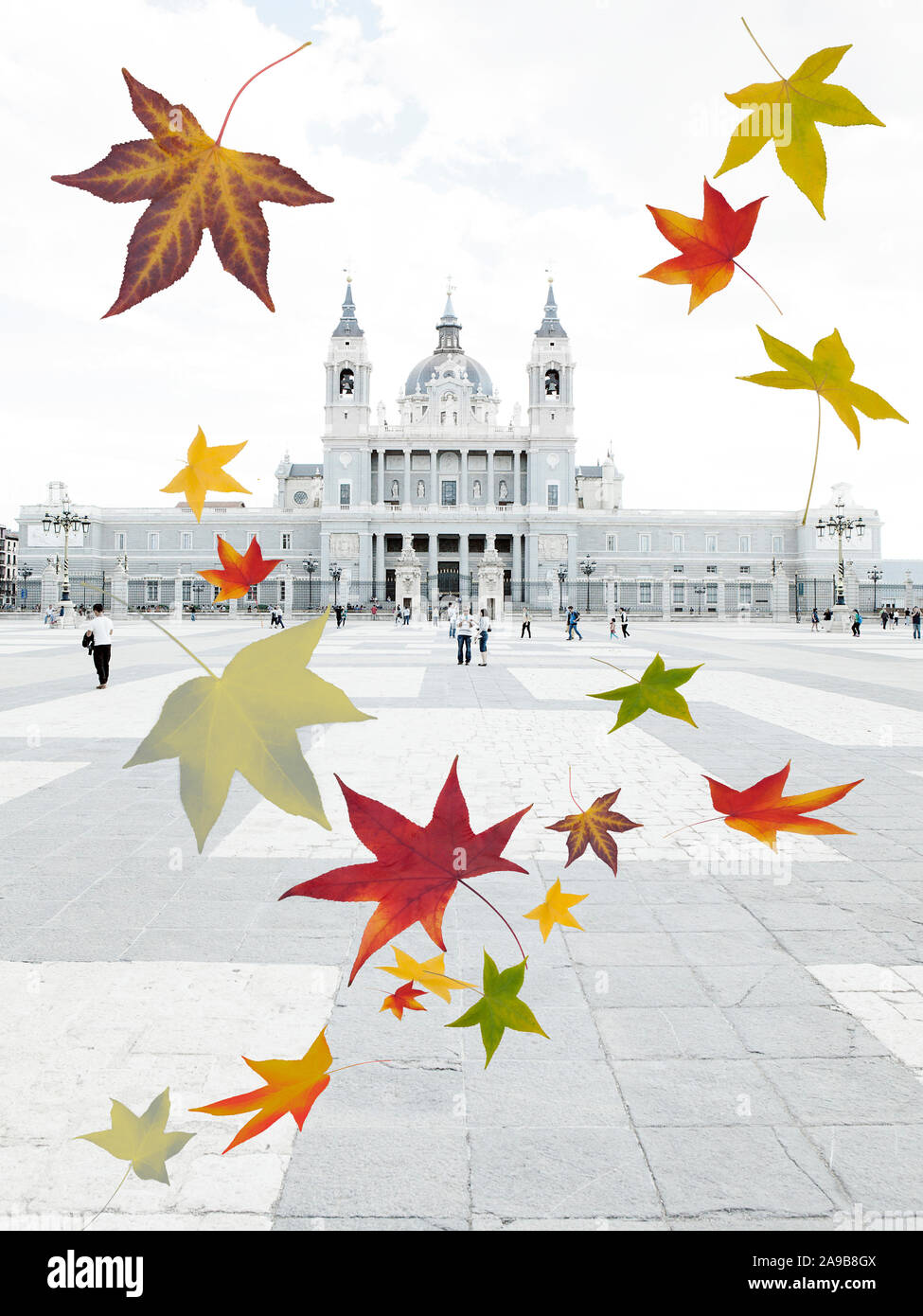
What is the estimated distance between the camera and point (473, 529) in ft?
225

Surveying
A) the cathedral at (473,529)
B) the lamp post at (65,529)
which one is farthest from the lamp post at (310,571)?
the lamp post at (65,529)

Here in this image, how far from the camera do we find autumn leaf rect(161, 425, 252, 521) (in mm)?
473

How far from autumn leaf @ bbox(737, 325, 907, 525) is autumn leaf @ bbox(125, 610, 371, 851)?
24 cm

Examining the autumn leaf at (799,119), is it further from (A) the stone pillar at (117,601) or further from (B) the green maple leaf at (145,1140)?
(B) the green maple leaf at (145,1140)

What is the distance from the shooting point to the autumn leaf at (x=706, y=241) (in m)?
0.45

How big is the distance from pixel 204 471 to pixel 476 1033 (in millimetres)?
3071

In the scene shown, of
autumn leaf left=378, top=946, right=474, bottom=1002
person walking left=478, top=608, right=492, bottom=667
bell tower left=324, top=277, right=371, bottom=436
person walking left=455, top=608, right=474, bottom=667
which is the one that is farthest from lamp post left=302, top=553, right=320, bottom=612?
autumn leaf left=378, top=946, right=474, bottom=1002

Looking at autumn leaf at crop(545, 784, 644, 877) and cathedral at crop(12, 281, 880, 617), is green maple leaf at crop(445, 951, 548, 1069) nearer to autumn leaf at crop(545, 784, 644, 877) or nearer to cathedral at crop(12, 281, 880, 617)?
autumn leaf at crop(545, 784, 644, 877)

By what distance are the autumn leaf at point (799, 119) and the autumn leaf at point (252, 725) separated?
12.0 inches

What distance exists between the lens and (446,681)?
14977mm
